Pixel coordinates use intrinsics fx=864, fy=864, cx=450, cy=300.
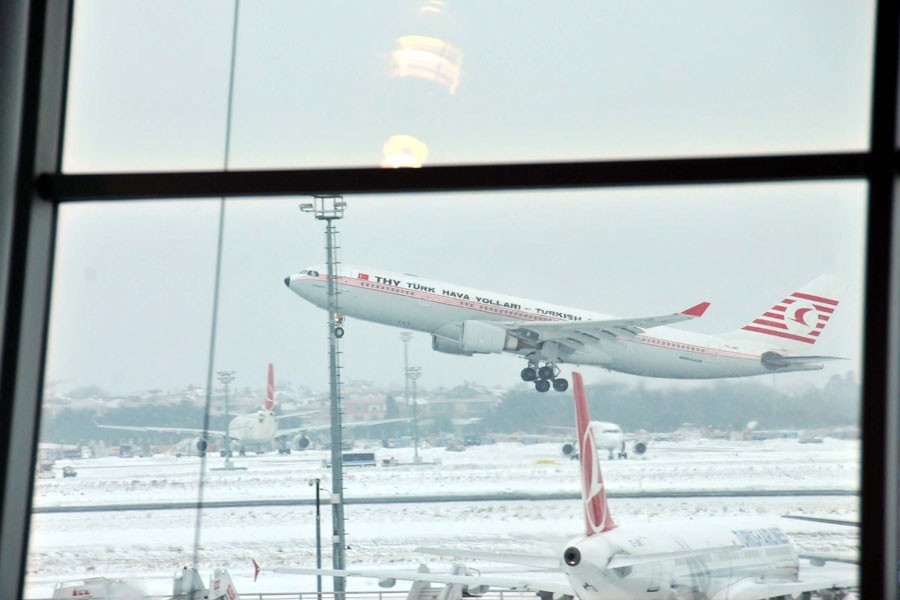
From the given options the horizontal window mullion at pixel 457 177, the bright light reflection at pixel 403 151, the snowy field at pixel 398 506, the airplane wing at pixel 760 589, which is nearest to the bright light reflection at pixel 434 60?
the bright light reflection at pixel 403 151

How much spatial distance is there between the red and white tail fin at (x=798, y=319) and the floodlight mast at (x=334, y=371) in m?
1.14

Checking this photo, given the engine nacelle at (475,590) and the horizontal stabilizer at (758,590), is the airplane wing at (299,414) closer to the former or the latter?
the engine nacelle at (475,590)

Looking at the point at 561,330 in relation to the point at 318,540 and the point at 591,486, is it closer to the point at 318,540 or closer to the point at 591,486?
the point at 591,486

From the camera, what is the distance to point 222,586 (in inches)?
89.8

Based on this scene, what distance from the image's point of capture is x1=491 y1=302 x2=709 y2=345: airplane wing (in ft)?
8.48

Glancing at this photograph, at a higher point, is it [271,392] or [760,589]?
[271,392]

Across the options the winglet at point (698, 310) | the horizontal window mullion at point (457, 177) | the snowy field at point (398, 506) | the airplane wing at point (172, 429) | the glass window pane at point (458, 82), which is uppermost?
the glass window pane at point (458, 82)

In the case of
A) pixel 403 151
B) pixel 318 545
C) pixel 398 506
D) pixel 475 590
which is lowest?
pixel 475 590

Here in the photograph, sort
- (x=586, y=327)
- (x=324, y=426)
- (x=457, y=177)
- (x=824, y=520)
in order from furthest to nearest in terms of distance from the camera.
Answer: (x=586, y=327)
(x=324, y=426)
(x=824, y=520)
(x=457, y=177)

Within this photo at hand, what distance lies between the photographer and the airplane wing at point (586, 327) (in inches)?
102

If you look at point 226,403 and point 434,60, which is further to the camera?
point 226,403

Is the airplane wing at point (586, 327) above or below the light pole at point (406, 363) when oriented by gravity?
above

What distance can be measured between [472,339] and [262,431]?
2.60 feet

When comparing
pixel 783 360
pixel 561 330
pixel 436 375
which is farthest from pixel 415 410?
pixel 783 360
